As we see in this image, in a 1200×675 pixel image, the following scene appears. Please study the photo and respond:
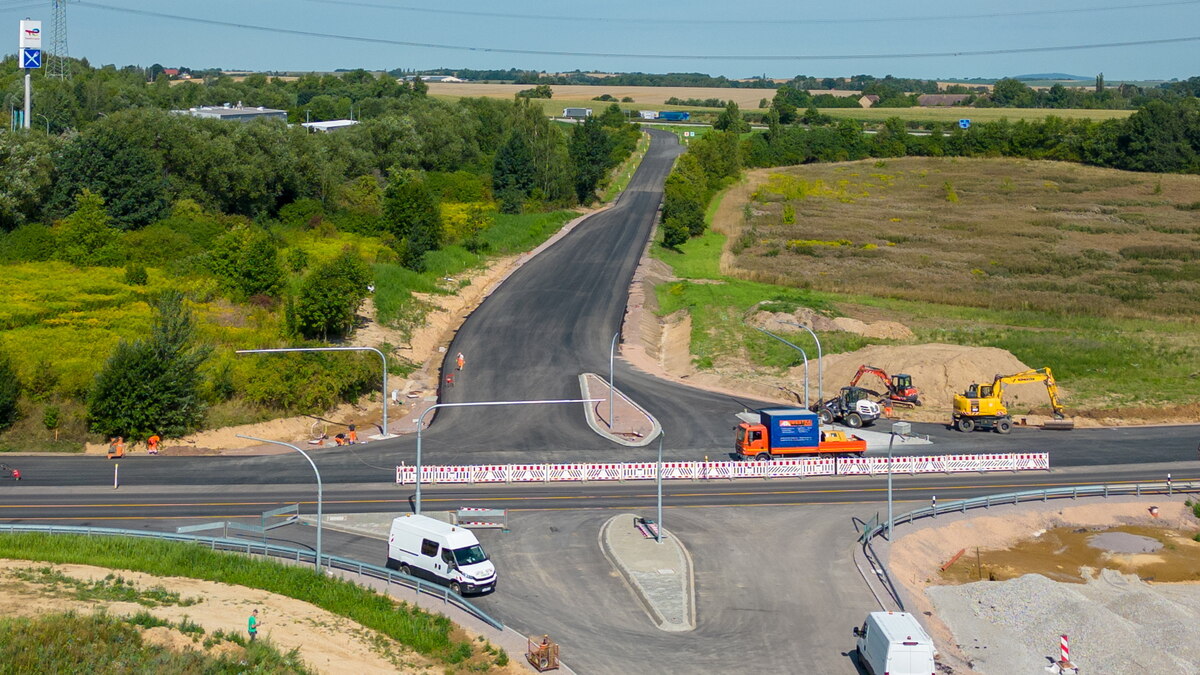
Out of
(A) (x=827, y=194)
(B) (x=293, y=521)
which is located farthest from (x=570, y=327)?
(A) (x=827, y=194)

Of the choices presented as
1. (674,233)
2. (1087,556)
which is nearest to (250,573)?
(1087,556)

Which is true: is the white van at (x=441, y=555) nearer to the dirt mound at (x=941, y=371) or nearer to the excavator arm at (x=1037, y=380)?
the dirt mound at (x=941, y=371)

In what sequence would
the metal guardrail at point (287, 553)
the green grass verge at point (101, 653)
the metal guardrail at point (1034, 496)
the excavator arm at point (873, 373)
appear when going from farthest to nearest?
the excavator arm at point (873, 373) < the metal guardrail at point (1034, 496) < the metal guardrail at point (287, 553) < the green grass verge at point (101, 653)

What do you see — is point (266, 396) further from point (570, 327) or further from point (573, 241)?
point (573, 241)

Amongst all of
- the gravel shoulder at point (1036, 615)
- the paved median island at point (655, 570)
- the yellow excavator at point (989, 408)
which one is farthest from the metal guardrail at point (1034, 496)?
the yellow excavator at point (989, 408)

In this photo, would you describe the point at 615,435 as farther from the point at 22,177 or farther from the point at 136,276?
the point at 22,177

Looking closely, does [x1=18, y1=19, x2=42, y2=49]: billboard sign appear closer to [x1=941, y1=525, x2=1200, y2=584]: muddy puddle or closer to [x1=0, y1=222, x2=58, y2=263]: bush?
[x1=0, y1=222, x2=58, y2=263]: bush
